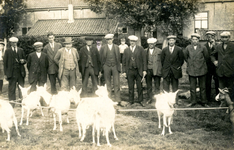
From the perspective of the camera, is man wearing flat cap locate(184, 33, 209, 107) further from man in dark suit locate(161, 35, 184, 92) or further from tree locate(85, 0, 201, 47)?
tree locate(85, 0, 201, 47)

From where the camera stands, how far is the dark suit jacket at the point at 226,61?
7.52 meters

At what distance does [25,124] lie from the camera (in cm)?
690

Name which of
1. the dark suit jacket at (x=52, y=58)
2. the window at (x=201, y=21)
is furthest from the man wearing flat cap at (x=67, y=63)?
the window at (x=201, y=21)

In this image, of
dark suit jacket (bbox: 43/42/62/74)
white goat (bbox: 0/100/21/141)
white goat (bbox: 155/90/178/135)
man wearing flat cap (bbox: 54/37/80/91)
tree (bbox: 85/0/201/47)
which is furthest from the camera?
tree (bbox: 85/0/201/47)

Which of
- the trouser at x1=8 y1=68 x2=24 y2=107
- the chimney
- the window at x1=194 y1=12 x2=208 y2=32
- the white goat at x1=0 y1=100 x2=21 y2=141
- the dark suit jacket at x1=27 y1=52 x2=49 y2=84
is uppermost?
the chimney

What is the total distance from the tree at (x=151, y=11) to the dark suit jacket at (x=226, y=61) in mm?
12761

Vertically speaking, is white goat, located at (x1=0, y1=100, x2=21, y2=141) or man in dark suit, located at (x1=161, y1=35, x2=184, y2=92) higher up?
man in dark suit, located at (x1=161, y1=35, x2=184, y2=92)

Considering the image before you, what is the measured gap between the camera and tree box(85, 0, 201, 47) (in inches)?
787

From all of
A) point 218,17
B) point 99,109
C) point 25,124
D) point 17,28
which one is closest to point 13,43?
point 25,124

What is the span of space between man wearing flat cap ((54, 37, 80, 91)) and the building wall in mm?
19370

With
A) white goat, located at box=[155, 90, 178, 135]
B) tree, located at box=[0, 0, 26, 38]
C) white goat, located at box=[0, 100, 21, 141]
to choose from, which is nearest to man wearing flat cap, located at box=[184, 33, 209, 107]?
white goat, located at box=[155, 90, 178, 135]

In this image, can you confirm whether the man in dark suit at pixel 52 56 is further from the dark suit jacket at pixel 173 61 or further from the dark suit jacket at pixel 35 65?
the dark suit jacket at pixel 173 61

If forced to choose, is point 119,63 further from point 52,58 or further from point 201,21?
point 201,21

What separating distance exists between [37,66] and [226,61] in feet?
19.6
